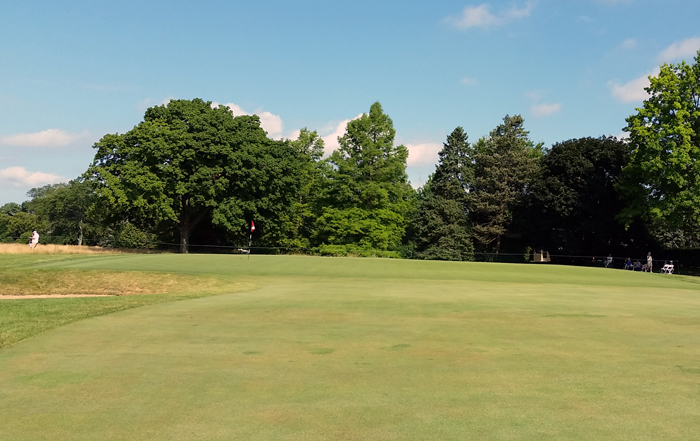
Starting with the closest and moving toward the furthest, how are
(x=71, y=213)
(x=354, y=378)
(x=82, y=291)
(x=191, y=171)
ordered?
(x=354, y=378), (x=82, y=291), (x=191, y=171), (x=71, y=213)

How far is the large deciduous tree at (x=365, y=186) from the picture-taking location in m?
70.2

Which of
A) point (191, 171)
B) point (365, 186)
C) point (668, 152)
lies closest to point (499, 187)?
point (365, 186)

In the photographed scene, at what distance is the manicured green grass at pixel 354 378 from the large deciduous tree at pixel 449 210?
57215 mm

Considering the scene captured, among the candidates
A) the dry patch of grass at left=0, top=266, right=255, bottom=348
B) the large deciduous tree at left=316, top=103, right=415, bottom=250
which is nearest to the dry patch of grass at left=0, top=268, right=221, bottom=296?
the dry patch of grass at left=0, top=266, right=255, bottom=348

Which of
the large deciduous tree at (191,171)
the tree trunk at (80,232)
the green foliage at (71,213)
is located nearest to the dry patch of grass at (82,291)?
the large deciduous tree at (191,171)

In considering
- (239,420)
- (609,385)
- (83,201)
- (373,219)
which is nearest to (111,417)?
(239,420)

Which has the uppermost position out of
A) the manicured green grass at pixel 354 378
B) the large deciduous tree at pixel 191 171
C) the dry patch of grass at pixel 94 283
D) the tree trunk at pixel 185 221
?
the large deciduous tree at pixel 191 171

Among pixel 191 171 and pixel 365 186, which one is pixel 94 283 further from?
pixel 365 186

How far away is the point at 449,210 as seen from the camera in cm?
7050

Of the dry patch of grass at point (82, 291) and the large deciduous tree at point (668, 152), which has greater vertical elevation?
the large deciduous tree at point (668, 152)

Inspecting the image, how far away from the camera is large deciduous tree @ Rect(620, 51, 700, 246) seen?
143 ft

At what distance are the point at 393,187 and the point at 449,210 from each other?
27.5 feet

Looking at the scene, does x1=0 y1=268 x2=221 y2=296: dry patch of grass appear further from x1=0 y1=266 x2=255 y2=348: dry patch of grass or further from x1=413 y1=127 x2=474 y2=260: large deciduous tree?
x1=413 y1=127 x2=474 y2=260: large deciduous tree

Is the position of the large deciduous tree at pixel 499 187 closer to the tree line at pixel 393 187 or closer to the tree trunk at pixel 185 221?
the tree line at pixel 393 187
